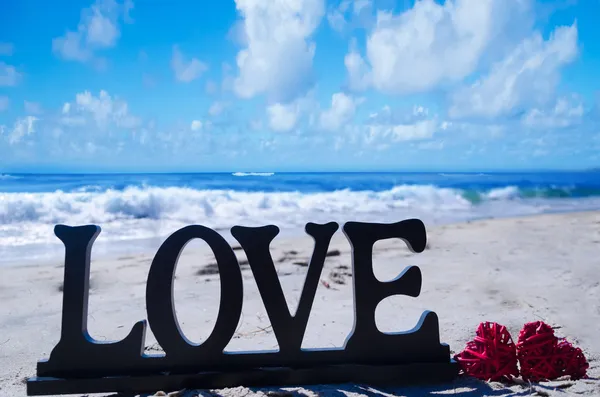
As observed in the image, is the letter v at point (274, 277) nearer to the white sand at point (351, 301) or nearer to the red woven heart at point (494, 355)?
the white sand at point (351, 301)

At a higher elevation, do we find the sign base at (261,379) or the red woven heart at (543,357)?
the red woven heart at (543,357)

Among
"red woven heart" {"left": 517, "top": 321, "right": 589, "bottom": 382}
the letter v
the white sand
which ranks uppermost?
the letter v

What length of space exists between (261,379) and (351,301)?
2156 mm

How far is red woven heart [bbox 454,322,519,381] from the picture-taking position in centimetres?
272

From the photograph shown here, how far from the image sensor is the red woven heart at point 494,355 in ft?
8.93

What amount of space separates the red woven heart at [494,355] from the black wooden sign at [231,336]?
0.16 metres

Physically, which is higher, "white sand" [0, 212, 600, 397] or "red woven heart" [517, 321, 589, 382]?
"red woven heart" [517, 321, 589, 382]

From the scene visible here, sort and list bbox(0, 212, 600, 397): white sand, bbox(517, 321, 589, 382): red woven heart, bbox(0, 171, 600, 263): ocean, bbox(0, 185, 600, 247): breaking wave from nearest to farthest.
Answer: bbox(517, 321, 589, 382): red woven heart < bbox(0, 212, 600, 397): white sand < bbox(0, 171, 600, 263): ocean < bbox(0, 185, 600, 247): breaking wave

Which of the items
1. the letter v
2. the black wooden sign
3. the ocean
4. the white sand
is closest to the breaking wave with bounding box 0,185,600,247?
the ocean

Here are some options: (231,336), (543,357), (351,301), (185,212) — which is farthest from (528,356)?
(185,212)

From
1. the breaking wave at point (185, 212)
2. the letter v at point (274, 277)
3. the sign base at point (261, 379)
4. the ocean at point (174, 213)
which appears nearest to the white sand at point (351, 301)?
the sign base at point (261, 379)

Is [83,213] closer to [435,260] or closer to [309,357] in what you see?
[435,260]

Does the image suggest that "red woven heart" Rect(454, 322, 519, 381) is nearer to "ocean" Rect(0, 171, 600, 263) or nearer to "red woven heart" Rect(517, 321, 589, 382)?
"red woven heart" Rect(517, 321, 589, 382)

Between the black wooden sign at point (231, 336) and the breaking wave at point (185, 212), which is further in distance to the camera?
the breaking wave at point (185, 212)
